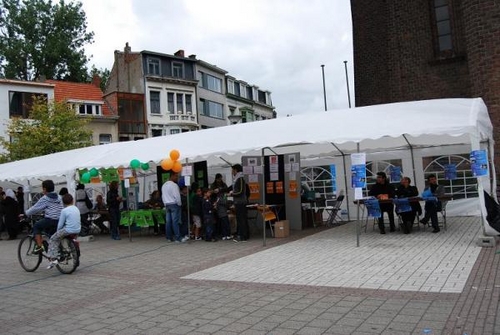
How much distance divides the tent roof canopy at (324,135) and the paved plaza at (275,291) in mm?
2321

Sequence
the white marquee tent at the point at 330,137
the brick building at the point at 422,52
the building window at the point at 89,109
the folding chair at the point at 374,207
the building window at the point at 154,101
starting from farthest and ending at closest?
the building window at the point at 154,101 → the building window at the point at 89,109 → the brick building at the point at 422,52 → the folding chair at the point at 374,207 → the white marquee tent at the point at 330,137

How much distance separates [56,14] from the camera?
47.4 m

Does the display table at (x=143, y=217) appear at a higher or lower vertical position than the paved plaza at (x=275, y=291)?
higher

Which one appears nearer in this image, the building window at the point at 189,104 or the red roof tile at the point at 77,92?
the red roof tile at the point at 77,92

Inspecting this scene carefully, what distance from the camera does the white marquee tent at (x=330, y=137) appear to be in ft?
32.4

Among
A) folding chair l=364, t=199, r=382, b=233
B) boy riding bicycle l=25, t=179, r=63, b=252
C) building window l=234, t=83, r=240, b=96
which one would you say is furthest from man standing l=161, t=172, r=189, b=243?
building window l=234, t=83, r=240, b=96

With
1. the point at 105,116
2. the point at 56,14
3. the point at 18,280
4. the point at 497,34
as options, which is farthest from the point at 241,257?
the point at 56,14

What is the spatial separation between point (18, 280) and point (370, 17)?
1702 cm

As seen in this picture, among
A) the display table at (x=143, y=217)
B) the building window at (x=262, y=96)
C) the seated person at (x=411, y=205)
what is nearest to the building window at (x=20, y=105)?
the display table at (x=143, y=217)

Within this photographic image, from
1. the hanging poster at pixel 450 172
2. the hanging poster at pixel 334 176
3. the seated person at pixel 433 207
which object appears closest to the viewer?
the seated person at pixel 433 207

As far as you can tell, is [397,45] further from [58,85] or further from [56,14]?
[56,14]

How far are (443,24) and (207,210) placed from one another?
1143cm

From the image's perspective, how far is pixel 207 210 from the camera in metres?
12.1

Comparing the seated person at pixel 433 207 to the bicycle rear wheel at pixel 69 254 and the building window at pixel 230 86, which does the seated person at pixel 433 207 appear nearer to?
the bicycle rear wheel at pixel 69 254
